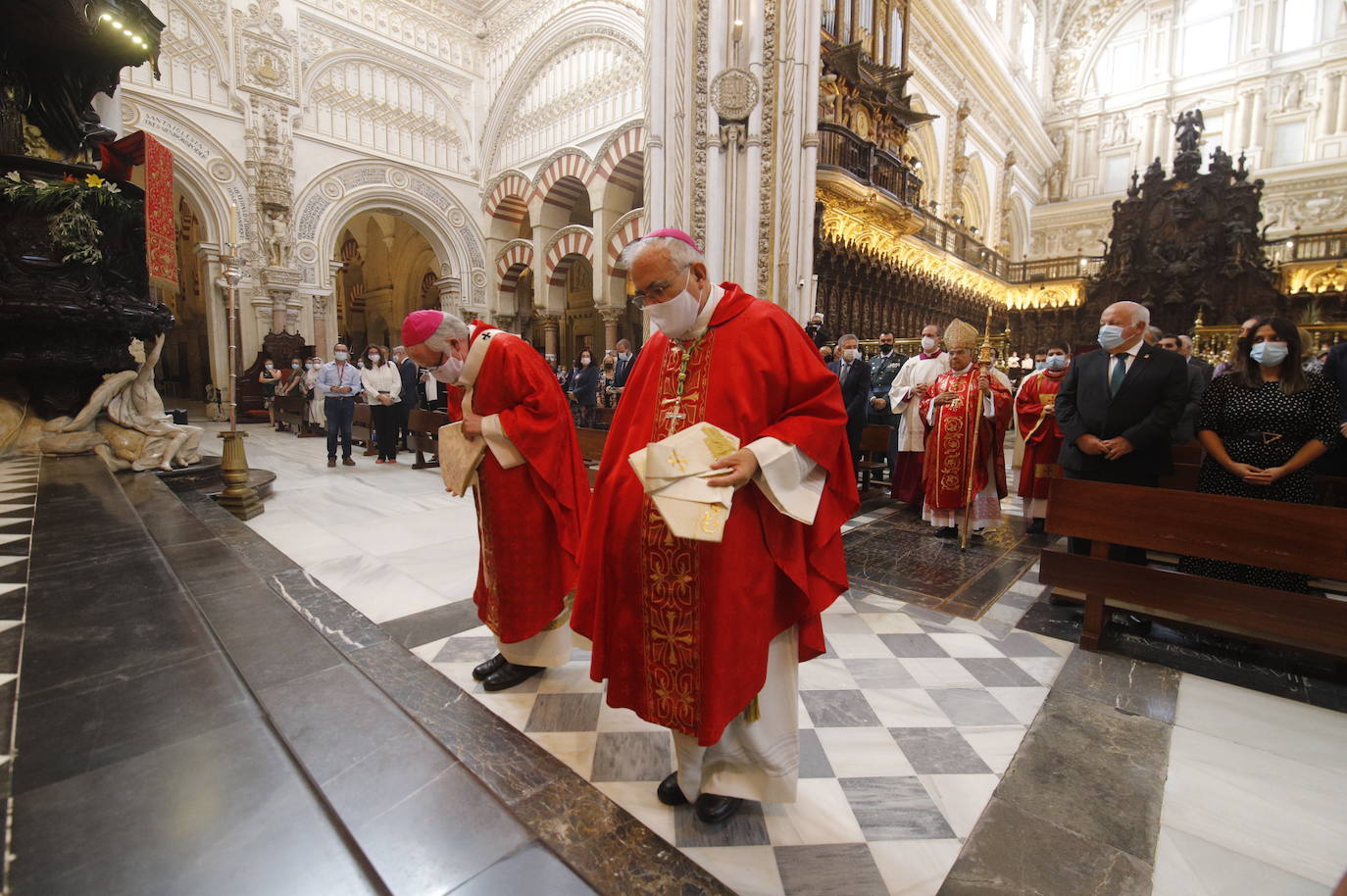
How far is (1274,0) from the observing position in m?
19.6

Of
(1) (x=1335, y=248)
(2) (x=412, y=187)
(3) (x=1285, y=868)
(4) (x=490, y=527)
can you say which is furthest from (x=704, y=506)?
(1) (x=1335, y=248)

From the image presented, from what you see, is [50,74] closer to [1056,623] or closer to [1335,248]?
[1056,623]

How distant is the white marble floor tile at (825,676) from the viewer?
2.40 m

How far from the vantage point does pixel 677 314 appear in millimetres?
1562

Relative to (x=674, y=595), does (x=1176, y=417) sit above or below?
above

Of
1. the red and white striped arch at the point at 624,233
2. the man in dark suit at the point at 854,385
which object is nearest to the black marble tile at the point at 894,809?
the man in dark suit at the point at 854,385

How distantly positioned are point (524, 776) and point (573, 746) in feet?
0.75

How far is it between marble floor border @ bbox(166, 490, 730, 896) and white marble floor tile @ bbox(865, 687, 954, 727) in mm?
1076

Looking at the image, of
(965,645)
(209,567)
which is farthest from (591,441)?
(965,645)

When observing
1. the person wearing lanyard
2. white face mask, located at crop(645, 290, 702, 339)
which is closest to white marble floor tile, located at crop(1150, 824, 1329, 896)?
white face mask, located at crop(645, 290, 702, 339)

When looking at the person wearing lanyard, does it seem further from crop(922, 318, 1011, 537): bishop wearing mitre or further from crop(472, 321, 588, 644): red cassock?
crop(922, 318, 1011, 537): bishop wearing mitre

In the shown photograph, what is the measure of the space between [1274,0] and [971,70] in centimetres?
1183

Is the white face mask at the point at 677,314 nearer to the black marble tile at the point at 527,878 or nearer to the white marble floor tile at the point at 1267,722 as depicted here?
the black marble tile at the point at 527,878

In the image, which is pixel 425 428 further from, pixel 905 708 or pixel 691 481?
pixel 691 481
